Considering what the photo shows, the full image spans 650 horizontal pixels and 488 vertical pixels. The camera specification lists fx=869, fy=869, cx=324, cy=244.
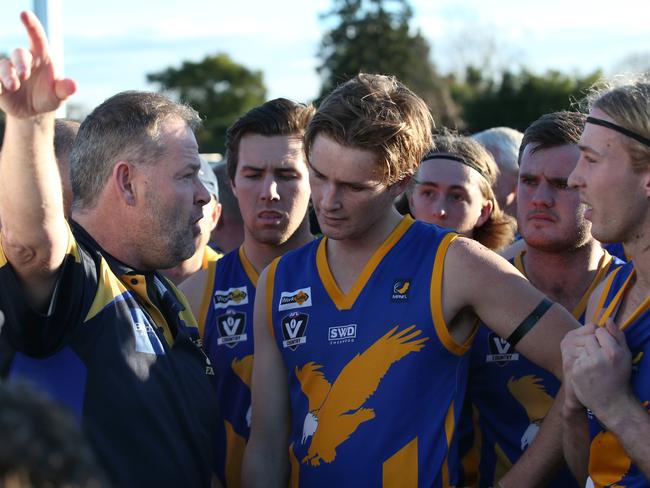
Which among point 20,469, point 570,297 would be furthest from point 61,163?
point 20,469

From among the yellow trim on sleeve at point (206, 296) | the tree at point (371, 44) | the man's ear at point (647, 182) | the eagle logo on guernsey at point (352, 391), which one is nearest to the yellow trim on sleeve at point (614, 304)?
the man's ear at point (647, 182)

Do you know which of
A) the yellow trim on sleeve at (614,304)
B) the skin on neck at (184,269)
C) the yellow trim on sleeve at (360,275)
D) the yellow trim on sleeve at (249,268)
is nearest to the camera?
the yellow trim on sleeve at (614,304)

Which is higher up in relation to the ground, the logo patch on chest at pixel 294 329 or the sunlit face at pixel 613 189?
the sunlit face at pixel 613 189

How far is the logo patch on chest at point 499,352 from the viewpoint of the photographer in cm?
358

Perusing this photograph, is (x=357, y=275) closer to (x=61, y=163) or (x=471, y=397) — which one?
(x=471, y=397)

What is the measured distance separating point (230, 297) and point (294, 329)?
2.68 ft

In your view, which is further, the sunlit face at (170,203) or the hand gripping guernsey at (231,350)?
the hand gripping guernsey at (231,350)

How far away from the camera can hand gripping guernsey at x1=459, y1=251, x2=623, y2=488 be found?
→ 3520mm

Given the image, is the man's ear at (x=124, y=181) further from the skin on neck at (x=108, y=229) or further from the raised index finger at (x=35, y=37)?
the raised index finger at (x=35, y=37)

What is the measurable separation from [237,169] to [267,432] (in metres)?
1.53

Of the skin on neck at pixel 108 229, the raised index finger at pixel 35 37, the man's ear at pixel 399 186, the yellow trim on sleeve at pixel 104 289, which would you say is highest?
the raised index finger at pixel 35 37

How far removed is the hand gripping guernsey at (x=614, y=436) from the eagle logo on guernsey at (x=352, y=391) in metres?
0.64

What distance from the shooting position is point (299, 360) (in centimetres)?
322

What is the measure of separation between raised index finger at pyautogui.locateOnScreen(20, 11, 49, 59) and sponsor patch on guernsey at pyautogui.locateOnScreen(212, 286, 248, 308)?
74.6 inches
